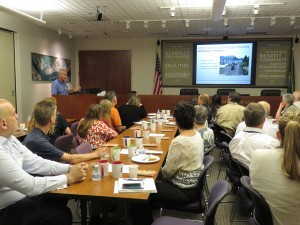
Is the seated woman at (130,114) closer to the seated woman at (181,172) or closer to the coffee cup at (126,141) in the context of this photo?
the coffee cup at (126,141)

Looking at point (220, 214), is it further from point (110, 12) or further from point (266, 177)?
point (110, 12)

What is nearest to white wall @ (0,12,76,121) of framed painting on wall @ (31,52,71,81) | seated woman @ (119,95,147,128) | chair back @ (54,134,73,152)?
framed painting on wall @ (31,52,71,81)

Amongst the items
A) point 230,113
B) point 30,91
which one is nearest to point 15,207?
point 230,113

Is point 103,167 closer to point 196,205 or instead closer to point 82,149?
point 82,149

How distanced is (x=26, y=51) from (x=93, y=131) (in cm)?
514

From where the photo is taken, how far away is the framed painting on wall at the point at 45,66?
7.84m

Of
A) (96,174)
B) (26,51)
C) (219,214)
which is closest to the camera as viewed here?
(96,174)

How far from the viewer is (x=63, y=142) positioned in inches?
139

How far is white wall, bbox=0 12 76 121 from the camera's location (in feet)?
23.3

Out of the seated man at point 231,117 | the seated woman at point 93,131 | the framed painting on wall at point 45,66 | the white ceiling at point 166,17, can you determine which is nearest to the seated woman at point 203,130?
the seated woman at point 93,131

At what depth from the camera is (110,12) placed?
648 centimetres

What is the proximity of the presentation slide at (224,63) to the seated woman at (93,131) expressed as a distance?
23.5ft

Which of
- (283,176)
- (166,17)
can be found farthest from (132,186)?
(166,17)

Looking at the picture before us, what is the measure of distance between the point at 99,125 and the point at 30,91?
5.05 meters
